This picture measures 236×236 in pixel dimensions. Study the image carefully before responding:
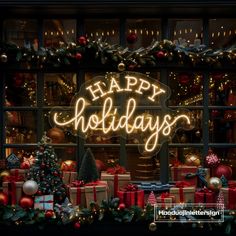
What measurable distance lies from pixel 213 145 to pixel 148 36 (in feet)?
6.64

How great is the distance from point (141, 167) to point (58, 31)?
100 inches

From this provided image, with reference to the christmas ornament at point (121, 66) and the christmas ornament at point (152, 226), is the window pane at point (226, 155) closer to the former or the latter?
the christmas ornament at point (152, 226)

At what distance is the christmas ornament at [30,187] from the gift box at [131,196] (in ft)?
4.02

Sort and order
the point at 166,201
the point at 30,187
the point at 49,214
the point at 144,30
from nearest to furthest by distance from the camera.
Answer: the point at 49,214
the point at 30,187
the point at 166,201
the point at 144,30

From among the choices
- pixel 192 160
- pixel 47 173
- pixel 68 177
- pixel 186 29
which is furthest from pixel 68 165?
pixel 186 29

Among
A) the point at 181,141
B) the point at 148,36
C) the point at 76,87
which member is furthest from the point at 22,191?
the point at 148,36

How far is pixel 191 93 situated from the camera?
8.73 metres

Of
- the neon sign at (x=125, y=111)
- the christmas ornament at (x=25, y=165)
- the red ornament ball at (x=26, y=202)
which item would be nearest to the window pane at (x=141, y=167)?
the neon sign at (x=125, y=111)

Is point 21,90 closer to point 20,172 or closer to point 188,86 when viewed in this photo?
point 20,172

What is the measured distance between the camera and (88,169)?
824cm

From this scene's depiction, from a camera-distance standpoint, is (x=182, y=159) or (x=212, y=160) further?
(x=182, y=159)

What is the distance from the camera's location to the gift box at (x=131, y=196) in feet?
26.1

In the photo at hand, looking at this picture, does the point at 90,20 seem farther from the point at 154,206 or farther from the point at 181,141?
the point at 154,206

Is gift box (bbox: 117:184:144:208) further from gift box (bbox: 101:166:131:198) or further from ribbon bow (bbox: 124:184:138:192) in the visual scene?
gift box (bbox: 101:166:131:198)
